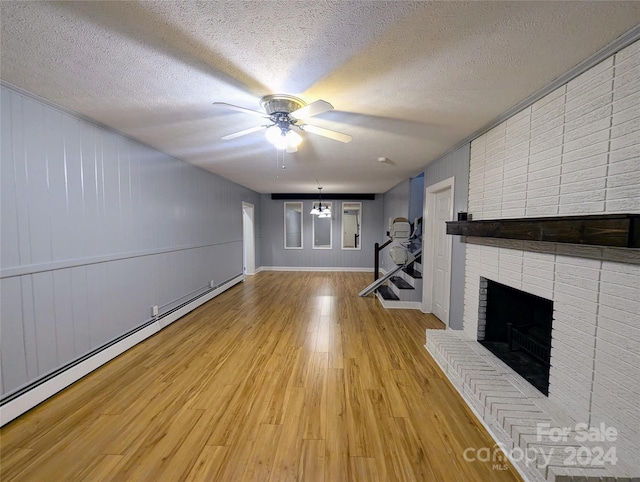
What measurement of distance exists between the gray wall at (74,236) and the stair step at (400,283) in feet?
12.2

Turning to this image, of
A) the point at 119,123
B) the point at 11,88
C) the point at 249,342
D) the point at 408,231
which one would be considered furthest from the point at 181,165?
the point at 408,231

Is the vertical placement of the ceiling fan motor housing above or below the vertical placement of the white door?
above

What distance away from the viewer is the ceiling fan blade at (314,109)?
1.63 m

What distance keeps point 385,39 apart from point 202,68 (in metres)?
1.10

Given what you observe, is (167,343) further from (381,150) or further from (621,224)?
(621,224)

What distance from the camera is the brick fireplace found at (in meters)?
1.30

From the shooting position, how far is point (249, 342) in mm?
3148

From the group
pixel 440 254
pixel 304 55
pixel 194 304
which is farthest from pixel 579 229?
pixel 194 304

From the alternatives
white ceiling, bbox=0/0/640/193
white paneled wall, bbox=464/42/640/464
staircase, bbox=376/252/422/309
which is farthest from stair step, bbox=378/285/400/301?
white ceiling, bbox=0/0/640/193

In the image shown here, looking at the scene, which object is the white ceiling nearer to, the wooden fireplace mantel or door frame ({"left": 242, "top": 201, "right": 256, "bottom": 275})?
the wooden fireplace mantel

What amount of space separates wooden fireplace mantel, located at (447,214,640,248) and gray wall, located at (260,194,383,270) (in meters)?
5.93

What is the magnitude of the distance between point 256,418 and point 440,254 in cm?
325

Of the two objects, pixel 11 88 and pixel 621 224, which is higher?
pixel 11 88

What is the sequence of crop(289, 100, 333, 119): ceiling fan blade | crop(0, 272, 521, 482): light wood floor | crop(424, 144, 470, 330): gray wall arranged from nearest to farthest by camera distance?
crop(0, 272, 521, 482): light wood floor < crop(289, 100, 333, 119): ceiling fan blade < crop(424, 144, 470, 330): gray wall
